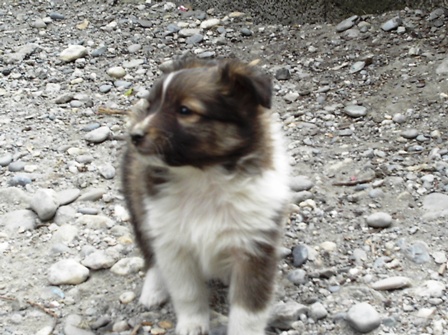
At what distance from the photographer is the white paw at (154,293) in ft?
14.1

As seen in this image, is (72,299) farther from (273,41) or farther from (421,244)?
(273,41)

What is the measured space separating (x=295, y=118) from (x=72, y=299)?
2.86m

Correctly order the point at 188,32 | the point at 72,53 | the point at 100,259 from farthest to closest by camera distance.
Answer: the point at 188,32
the point at 72,53
the point at 100,259

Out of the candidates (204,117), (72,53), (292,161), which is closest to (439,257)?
(292,161)

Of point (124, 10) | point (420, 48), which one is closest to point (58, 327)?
point (420, 48)

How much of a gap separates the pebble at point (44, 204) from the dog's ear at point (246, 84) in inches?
75.7

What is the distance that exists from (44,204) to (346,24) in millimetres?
3934

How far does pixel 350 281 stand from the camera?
4371 millimetres

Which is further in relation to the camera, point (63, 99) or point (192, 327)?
point (63, 99)

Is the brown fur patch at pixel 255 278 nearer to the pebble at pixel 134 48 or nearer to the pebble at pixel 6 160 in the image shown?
the pebble at pixel 6 160

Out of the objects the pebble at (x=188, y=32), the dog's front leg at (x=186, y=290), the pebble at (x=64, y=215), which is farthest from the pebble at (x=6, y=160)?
the pebble at (x=188, y=32)

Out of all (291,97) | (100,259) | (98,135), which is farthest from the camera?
(291,97)

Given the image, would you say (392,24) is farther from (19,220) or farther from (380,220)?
(19,220)

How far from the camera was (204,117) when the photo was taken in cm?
357
